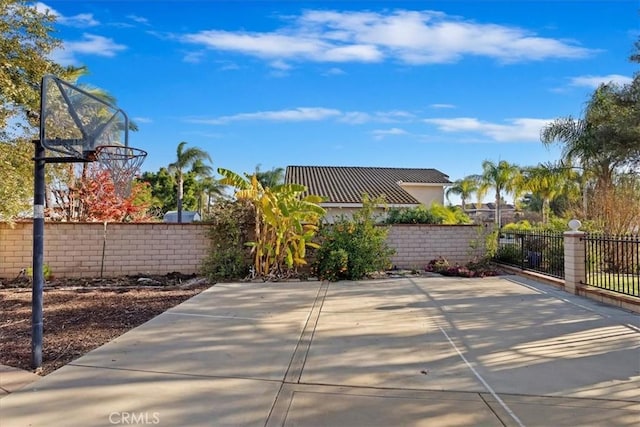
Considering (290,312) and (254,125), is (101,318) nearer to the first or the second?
(290,312)

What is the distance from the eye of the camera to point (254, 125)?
20688 mm

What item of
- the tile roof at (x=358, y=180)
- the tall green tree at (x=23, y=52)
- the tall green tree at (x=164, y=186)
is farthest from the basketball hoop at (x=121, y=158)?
the tall green tree at (x=164, y=186)

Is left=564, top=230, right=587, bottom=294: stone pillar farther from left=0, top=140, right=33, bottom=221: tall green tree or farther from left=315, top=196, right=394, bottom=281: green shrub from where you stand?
left=0, top=140, right=33, bottom=221: tall green tree

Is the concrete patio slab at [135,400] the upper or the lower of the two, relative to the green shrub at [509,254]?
lower

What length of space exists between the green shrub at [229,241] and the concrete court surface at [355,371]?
385 cm

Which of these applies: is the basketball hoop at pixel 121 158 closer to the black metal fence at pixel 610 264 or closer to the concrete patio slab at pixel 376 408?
the concrete patio slab at pixel 376 408

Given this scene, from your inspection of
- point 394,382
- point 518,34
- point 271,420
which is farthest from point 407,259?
point 271,420

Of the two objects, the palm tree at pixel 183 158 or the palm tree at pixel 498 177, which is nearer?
the palm tree at pixel 498 177

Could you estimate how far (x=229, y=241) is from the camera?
1194 centimetres

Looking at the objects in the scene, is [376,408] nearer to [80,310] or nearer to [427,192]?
[80,310]

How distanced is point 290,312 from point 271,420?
3.99m

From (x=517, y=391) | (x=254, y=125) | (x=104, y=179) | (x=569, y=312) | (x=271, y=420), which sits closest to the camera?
(x=271, y=420)

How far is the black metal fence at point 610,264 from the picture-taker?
800 cm

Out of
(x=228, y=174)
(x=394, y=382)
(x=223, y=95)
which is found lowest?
(x=394, y=382)
